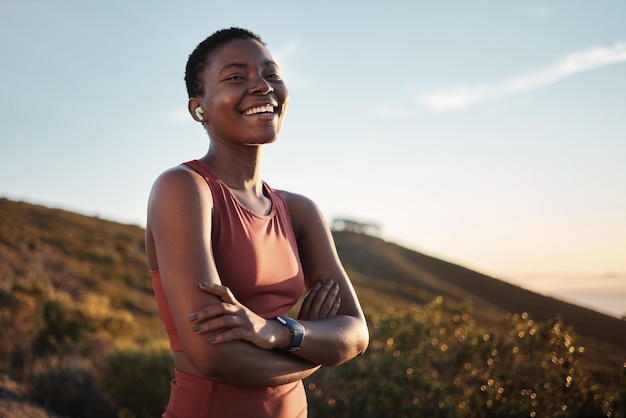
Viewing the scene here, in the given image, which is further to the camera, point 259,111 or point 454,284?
point 454,284

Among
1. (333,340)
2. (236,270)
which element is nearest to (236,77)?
(236,270)

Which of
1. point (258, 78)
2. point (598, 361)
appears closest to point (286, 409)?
point (258, 78)

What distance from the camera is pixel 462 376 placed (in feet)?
17.3

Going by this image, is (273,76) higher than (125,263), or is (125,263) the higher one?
(273,76)

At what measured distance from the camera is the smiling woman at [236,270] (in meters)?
1.93

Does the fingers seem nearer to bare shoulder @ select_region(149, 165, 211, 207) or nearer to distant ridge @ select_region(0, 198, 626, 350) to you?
bare shoulder @ select_region(149, 165, 211, 207)

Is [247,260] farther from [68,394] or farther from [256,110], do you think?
[68,394]

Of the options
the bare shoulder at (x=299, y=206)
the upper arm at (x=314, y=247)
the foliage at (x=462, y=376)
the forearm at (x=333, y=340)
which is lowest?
the foliage at (x=462, y=376)

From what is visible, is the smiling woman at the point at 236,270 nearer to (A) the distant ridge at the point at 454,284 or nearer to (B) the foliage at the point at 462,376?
(B) the foliage at the point at 462,376

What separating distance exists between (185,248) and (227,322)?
0.30 meters

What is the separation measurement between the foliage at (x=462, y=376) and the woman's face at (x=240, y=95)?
11.2ft

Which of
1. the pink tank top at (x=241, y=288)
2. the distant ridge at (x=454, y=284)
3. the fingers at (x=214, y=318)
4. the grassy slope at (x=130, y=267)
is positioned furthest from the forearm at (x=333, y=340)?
the grassy slope at (x=130, y=267)

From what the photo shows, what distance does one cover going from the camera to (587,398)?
14.1 ft

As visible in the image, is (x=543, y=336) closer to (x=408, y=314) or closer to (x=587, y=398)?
(x=587, y=398)
